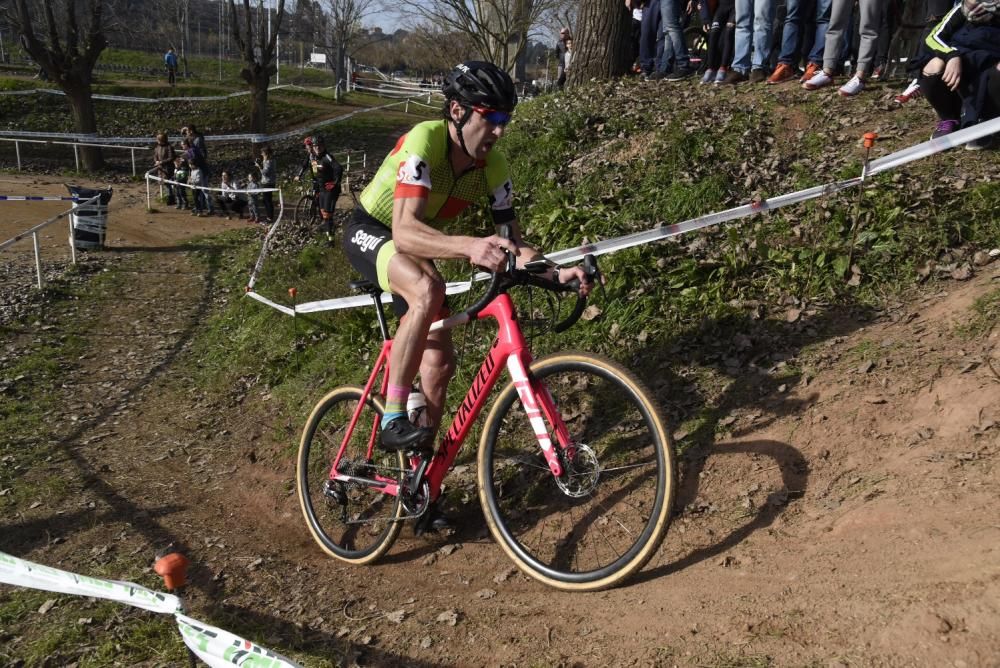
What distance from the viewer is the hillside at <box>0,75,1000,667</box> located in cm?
333

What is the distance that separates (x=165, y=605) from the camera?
3.01m

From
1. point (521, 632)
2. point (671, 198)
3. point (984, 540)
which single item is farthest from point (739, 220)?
point (521, 632)

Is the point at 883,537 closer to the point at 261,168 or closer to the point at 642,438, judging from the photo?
the point at 642,438

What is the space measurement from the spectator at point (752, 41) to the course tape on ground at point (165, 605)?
28.0ft

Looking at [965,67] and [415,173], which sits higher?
[965,67]

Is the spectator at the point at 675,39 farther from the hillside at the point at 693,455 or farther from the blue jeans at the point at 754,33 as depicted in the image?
the hillside at the point at 693,455

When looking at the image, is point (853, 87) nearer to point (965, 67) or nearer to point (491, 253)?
point (965, 67)

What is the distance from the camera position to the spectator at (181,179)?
66.6ft

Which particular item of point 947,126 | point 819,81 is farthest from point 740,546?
point 819,81

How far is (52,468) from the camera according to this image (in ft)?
20.9

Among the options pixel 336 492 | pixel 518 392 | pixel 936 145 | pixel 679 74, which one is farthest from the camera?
pixel 679 74

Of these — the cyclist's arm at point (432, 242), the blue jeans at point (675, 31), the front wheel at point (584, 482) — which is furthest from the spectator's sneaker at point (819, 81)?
the cyclist's arm at point (432, 242)

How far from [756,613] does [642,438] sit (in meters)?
1.68

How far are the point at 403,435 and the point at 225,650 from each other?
62.2 inches
